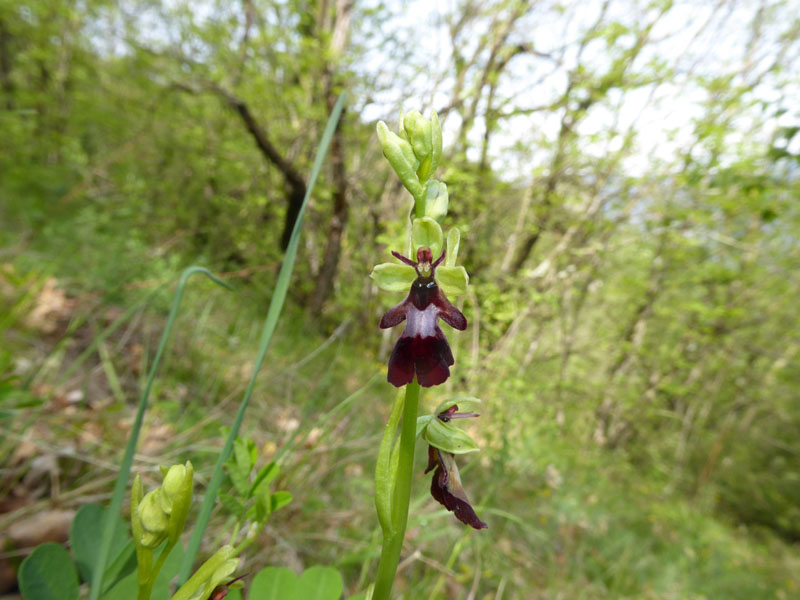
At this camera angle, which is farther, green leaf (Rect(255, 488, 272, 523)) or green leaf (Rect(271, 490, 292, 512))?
green leaf (Rect(271, 490, 292, 512))

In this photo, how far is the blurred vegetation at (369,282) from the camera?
6.81 feet

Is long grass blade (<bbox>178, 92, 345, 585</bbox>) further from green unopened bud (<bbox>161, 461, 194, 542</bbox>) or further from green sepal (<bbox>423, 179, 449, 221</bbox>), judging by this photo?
green sepal (<bbox>423, 179, 449, 221</bbox>)

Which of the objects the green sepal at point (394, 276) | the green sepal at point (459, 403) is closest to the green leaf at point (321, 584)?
the green sepal at point (459, 403)

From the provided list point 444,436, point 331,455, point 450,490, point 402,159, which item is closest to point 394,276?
point 402,159

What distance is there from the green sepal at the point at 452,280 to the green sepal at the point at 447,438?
264mm

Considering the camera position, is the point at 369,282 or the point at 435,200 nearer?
the point at 435,200

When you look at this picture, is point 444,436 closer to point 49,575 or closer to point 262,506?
point 262,506

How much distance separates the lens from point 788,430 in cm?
941

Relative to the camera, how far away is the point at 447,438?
86cm

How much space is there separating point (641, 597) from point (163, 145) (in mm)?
7805

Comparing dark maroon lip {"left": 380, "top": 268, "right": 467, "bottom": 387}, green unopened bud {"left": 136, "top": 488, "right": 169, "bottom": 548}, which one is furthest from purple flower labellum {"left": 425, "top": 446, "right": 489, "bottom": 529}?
green unopened bud {"left": 136, "top": 488, "right": 169, "bottom": 548}

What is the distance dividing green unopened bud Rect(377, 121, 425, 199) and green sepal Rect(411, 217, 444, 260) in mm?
55

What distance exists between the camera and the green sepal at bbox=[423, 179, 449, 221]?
88cm

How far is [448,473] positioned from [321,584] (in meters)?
0.33
